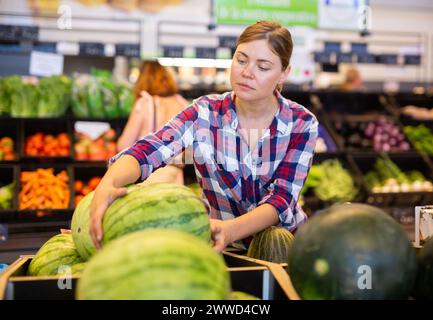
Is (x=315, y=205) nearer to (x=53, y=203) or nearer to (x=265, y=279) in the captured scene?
(x=53, y=203)

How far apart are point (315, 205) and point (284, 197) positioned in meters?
3.15

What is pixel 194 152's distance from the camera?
229 cm

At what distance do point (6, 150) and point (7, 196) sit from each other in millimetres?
554

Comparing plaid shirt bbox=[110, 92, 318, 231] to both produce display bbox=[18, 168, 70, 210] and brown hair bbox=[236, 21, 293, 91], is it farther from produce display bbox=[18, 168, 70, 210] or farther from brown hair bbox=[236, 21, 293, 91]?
produce display bbox=[18, 168, 70, 210]

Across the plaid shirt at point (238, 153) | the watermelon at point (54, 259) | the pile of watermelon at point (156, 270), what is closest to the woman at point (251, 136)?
the plaid shirt at point (238, 153)

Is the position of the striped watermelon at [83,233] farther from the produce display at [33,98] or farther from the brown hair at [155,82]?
the produce display at [33,98]

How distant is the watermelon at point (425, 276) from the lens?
1114mm

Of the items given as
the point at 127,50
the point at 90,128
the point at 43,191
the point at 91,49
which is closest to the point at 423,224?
the point at 43,191

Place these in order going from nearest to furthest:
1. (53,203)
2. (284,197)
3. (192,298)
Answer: (192,298)
(284,197)
(53,203)

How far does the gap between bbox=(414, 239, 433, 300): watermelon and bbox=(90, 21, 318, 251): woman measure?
867 millimetres

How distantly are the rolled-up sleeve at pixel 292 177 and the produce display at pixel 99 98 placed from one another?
328cm

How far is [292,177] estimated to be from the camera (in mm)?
2152
